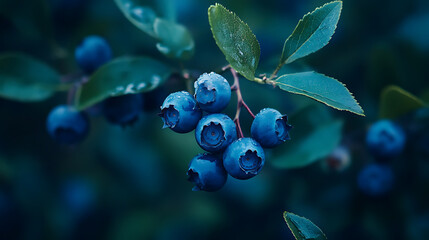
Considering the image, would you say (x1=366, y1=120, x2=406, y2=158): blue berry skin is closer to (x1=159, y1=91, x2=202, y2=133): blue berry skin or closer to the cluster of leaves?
the cluster of leaves

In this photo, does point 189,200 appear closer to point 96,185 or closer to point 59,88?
point 96,185

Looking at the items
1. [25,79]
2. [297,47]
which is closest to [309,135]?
[297,47]

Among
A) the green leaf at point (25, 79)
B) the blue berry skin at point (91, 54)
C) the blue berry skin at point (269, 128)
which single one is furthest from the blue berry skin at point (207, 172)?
the green leaf at point (25, 79)

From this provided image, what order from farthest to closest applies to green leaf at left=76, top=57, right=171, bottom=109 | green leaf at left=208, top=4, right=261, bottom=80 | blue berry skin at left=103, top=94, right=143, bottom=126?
blue berry skin at left=103, top=94, right=143, bottom=126 → green leaf at left=76, top=57, right=171, bottom=109 → green leaf at left=208, top=4, right=261, bottom=80

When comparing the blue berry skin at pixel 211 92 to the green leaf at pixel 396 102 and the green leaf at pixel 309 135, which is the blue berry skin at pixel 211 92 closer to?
the green leaf at pixel 309 135

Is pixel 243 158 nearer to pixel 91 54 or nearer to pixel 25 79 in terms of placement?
pixel 91 54

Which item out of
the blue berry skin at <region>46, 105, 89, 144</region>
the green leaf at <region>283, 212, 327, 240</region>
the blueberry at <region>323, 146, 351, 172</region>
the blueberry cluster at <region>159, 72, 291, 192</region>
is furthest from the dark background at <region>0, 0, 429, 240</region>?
the green leaf at <region>283, 212, 327, 240</region>
